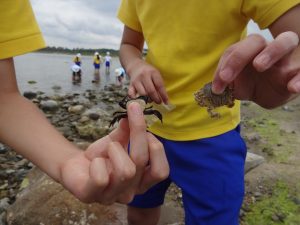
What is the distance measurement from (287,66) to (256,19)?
56cm

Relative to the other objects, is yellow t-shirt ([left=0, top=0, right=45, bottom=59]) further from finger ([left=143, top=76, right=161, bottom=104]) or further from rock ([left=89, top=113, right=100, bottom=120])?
rock ([left=89, top=113, right=100, bottom=120])

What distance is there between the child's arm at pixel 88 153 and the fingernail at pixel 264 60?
0.37 m

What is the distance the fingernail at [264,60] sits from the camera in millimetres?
971

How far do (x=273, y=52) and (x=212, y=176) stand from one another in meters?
1.00

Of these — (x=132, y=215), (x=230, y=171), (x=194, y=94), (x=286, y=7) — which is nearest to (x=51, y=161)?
(x=194, y=94)

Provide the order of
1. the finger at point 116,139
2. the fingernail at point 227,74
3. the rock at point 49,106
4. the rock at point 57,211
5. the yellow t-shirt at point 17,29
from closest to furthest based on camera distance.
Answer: the fingernail at point 227,74
the finger at point 116,139
the yellow t-shirt at point 17,29
the rock at point 57,211
the rock at point 49,106

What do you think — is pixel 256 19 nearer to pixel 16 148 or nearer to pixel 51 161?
pixel 51 161

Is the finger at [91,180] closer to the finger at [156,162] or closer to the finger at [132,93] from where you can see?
the finger at [156,162]

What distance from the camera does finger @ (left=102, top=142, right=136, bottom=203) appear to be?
935 millimetres

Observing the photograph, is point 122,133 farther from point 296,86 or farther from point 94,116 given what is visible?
point 94,116

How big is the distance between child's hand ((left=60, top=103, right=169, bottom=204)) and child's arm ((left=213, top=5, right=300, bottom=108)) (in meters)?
0.30

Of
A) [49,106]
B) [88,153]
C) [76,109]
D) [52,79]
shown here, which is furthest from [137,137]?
[52,79]

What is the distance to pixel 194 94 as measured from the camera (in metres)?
1.76

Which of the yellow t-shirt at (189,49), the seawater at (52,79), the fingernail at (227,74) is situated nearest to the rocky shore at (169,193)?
the yellow t-shirt at (189,49)
